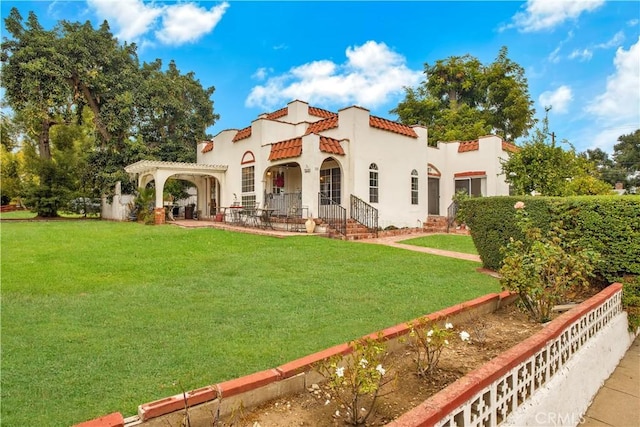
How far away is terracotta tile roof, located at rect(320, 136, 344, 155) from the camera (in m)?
14.2

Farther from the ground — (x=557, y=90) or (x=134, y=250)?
(x=557, y=90)

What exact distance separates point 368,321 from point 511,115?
32115 millimetres

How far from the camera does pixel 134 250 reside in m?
9.29

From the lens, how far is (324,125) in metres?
16.3

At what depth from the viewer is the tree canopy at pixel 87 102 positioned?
61.1ft

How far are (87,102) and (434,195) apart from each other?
2078cm

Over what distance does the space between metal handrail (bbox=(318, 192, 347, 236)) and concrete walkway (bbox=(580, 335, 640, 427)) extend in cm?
966

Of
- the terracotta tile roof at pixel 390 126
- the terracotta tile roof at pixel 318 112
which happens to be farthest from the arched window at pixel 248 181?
the terracotta tile roof at pixel 390 126

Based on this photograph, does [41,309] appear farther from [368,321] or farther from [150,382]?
[368,321]

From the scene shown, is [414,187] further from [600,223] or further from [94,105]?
[94,105]

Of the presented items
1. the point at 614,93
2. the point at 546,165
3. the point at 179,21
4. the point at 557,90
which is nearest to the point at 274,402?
the point at 546,165

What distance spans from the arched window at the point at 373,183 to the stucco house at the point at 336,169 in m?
0.04

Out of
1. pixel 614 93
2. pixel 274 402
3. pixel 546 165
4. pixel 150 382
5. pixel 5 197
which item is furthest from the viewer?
pixel 5 197

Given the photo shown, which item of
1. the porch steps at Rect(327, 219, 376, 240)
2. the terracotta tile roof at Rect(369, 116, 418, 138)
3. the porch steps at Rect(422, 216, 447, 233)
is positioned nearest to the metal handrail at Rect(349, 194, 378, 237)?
the porch steps at Rect(327, 219, 376, 240)
